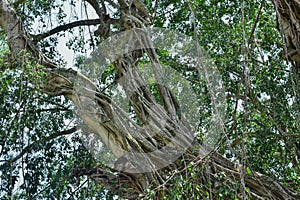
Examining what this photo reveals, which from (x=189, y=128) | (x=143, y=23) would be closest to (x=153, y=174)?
(x=189, y=128)

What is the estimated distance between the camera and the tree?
3248mm

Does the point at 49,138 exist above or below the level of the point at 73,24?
below

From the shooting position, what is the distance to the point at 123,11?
387 centimetres

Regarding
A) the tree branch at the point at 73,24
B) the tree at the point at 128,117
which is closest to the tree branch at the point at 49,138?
the tree at the point at 128,117

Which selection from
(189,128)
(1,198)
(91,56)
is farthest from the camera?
(91,56)

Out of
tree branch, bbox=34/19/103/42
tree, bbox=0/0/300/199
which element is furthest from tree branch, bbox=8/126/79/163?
tree branch, bbox=34/19/103/42

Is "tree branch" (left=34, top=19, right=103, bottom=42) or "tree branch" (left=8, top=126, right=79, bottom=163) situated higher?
"tree branch" (left=34, top=19, right=103, bottom=42)

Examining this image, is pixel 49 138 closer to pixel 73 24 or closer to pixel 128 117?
pixel 128 117

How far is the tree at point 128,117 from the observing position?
3.25 meters

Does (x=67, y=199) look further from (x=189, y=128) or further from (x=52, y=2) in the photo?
(x=52, y=2)

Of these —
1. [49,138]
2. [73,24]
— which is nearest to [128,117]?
[49,138]

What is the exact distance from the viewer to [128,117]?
139 inches

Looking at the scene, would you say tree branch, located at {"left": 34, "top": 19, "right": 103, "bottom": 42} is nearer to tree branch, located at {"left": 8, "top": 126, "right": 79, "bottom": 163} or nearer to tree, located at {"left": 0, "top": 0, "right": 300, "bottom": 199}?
tree, located at {"left": 0, "top": 0, "right": 300, "bottom": 199}

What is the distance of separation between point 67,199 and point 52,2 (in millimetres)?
1522
